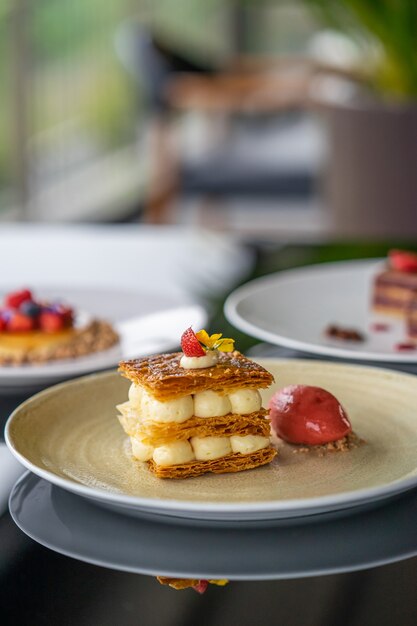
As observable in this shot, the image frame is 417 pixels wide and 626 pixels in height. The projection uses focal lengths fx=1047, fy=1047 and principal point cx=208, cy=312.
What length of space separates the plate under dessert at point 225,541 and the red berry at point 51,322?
1.73ft

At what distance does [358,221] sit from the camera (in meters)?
3.54

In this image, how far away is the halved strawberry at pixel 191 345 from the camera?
92cm

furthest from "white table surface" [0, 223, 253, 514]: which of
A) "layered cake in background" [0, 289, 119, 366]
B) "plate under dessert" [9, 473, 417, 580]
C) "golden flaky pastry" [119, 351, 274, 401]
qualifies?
"plate under dessert" [9, 473, 417, 580]

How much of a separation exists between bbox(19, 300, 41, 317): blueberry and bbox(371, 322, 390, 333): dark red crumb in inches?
20.0

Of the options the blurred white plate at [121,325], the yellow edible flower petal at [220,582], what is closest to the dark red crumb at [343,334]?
the blurred white plate at [121,325]

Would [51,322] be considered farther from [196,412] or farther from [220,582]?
[220,582]

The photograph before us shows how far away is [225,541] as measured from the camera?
795 millimetres

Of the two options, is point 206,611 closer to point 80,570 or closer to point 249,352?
point 80,570

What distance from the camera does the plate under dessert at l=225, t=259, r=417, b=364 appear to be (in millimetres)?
1400

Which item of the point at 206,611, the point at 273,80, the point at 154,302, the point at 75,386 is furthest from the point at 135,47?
the point at 206,611

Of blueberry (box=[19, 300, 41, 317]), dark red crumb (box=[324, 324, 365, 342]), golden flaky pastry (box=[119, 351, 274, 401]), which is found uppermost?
golden flaky pastry (box=[119, 351, 274, 401])

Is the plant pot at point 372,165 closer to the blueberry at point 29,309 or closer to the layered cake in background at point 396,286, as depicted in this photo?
the layered cake in background at point 396,286

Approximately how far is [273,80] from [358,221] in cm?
349

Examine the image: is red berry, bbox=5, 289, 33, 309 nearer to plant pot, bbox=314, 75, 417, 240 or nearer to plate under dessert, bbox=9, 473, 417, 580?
plate under dessert, bbox=9, 473, 417, 580
